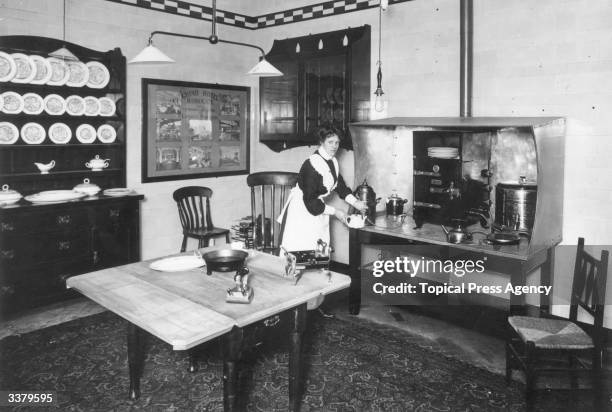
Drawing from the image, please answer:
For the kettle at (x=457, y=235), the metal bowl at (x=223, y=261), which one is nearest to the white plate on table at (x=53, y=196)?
Answer: the metal bowl at (x=223, y=261)

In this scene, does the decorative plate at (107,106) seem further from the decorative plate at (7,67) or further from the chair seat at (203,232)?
the chair seat at (203,232)

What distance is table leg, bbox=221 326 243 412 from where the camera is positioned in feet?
7.44

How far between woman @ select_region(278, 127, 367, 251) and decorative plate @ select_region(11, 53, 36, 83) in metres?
2.56

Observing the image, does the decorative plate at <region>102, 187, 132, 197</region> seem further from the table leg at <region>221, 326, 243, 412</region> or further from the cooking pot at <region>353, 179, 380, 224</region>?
the table leg at <region>221, 326, 243, 412</region>

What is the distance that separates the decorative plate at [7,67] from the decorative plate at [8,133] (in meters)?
0.40

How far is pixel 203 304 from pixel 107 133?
3.38 metres

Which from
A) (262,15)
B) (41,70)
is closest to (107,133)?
(41,70)

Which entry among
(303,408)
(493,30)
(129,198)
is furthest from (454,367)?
(129,198)

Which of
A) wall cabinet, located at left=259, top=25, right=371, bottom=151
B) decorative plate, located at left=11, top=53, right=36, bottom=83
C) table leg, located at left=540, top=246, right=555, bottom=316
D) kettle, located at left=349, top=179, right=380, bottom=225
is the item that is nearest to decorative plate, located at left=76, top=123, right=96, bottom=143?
decorative plate, located at left=11, top=53, right=36, bottom=83

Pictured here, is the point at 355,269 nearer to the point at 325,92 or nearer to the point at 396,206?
the point at 396,206

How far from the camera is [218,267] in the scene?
113 inches

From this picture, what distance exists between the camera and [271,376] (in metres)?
3.38

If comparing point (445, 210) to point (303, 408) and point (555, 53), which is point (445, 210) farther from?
point (303, 408)

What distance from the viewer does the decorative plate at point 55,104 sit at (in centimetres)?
468
